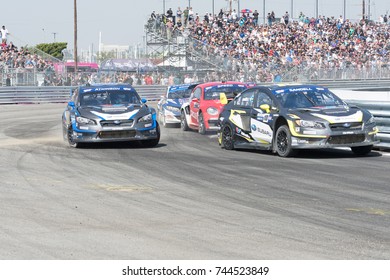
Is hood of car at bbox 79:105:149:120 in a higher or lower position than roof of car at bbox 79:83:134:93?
lower

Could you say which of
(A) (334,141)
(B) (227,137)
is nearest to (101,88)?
(B) (227,137)

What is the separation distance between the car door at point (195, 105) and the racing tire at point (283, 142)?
19.4ft

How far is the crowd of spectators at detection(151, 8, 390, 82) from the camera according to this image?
47.6 meters

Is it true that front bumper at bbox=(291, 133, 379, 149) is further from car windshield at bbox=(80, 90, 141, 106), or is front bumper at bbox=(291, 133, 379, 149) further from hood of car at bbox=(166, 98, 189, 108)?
hood of car at bbox=(166, 98, 189, 108)

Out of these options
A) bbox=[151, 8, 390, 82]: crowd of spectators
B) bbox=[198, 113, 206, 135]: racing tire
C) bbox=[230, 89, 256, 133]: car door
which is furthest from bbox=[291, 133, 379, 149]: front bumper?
bbox=[151, 8, 390, 82]: crowd of spectators

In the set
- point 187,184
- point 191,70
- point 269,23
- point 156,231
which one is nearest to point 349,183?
point 187,184

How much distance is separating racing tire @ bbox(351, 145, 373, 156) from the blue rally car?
4.30 m

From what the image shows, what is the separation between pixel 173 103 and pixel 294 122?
944 cm

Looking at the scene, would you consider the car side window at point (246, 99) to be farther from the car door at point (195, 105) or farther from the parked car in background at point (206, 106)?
the car door at point (195, 105)

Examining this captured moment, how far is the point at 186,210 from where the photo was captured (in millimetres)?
9570

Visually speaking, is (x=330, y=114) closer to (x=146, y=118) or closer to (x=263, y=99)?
(x=263, y=99)

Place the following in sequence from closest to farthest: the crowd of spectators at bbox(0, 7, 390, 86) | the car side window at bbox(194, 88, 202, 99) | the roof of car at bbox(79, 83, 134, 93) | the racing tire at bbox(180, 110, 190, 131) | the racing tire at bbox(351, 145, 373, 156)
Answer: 1. the racing tire at bbox(351, 145, 373, 156)
2. the roof of car at bbox(79, 83, 134, 93)
3. the car side window at bbox(194, 88, 202, 99)
4. the racing tire at bbox(180, 110, 190, 131)
5. the crowd of spectators at bbox(0, 7, 390, 86)
